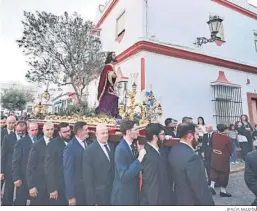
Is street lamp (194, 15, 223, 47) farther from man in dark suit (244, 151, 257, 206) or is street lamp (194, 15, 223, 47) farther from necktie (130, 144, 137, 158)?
necktie (130, 144, 137, 158)

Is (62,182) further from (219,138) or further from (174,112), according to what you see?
(174,112)

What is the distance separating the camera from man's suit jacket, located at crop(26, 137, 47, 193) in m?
1.33

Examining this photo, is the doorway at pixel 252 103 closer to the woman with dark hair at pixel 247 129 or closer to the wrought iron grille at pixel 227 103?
the wrought iron grille at pixel 227 103

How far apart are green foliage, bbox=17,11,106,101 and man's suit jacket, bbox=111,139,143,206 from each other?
186 cm

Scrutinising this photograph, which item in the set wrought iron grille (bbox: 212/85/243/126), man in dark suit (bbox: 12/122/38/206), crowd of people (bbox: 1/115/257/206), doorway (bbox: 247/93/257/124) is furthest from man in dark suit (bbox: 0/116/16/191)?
doorway (bbox: 247/93/257/124)

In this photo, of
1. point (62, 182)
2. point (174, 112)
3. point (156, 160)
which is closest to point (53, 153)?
point (62, 182)

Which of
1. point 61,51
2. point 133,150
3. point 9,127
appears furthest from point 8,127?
point 61,51

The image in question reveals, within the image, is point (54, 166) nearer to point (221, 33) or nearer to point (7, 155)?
point (7, 155)

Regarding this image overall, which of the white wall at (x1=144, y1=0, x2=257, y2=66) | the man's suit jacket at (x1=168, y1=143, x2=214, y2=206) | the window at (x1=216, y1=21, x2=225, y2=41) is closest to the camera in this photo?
the man's suit jacket at (x1=168, y1=143, x2=214, y2=206)

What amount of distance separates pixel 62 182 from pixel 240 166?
1.43 meters

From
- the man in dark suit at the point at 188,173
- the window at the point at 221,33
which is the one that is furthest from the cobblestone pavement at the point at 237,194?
the window at the point at 221,33

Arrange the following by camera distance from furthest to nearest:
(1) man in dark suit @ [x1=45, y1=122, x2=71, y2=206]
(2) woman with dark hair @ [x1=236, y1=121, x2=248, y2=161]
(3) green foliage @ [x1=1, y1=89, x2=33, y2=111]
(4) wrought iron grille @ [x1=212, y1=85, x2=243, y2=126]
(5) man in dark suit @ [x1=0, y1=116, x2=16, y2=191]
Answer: (4) wrought iron grille @ [x1=212, y1=85, x2=243, y2=126], (2) woman with dark hair @ [x1=236, y1=121, x2=248, y2=161], (3) green foliage @ [x1=1, y1=89, x2=33, y2=111], (5) man in dark suit @ [x1=0, y1=116, x2=16, y2=191], (1) man in dark suit @ [x1=45, y1=122, x2=71, y2=206]

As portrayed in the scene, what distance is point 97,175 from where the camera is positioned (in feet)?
3.87

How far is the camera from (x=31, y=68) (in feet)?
9.17
